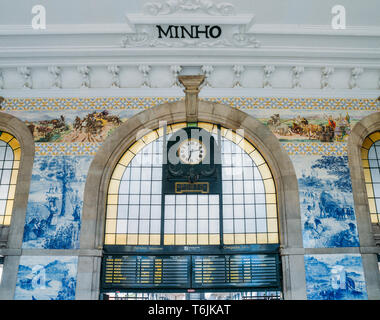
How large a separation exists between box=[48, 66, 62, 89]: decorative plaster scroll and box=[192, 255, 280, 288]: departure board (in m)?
7.08

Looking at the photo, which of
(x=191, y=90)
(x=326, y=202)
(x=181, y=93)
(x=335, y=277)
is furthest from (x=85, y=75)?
(x=335, y=277)

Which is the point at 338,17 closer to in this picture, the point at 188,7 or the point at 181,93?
the point at 188,7

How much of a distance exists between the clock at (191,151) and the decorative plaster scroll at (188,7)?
3918 millimetres

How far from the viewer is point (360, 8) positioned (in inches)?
411

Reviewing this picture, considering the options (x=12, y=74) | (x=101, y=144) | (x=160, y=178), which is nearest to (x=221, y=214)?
(x=160, y=178)

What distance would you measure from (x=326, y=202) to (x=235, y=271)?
3430 millimetres

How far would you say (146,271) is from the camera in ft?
34.0

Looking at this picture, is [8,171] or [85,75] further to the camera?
[85,75]

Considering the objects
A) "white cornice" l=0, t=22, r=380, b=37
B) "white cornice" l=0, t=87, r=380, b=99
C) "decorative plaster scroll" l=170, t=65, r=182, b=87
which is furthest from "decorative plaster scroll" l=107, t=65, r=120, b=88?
"decorative plaster scroll" l=170, t=65, r=182, b=87

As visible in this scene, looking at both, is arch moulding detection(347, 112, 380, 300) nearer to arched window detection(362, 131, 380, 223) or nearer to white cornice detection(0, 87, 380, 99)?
arched window detection(362, 131, 380, 223)

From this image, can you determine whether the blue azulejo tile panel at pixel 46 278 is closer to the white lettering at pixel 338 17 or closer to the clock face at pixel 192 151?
the clock face at pixel 192 151

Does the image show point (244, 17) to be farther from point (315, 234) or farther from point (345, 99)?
point (315, 234)

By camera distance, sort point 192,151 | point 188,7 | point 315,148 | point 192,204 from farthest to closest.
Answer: point 192,151
point 315,148
point 192,204
point 188,7

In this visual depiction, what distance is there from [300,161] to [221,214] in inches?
117
